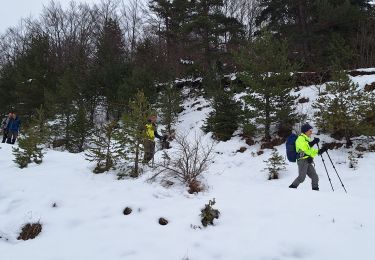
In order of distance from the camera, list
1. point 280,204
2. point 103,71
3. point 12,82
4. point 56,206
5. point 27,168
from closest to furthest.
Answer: point 280,204 < point 56,206 < point 27,168 < point 103,71 < point 12,82

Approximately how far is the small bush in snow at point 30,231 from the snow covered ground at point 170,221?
102mm

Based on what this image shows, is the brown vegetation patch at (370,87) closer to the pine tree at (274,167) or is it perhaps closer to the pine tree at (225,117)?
the pine tree at (225,117)

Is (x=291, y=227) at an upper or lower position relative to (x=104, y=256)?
upper

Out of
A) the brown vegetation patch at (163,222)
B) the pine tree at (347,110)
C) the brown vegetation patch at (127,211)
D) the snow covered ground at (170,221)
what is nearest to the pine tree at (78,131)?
the snow covered ground at (170,221)

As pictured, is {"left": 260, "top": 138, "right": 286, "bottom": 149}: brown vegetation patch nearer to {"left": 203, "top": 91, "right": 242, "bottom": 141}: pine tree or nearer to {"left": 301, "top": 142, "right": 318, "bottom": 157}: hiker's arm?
{"left": 203, "top": 91, "right": 242, "bottom": 141}: pine tree

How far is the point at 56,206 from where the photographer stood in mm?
6703

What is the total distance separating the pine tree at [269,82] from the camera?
45.3 ft

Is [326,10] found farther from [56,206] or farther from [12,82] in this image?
[12,82]

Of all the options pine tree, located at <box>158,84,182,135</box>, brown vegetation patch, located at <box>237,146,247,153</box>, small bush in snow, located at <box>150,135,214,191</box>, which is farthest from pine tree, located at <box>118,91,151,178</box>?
pine tree, located at <box>158,84,182,135</box>

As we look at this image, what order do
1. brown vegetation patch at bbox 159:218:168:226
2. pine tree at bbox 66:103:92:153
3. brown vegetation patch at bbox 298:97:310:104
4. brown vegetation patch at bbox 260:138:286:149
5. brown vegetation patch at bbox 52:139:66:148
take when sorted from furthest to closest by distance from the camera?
brown vegetation patch at bbox 52:139:66:148
pine tree at bbox 66:103:92:153
brown vegetation patch at bbox 298:97:310:104
brown vegetation patch at bbox 260:138:286:149
brown vegetation patch at bbox 159:218:168:226

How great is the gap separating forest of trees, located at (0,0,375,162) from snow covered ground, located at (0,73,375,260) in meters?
7.93

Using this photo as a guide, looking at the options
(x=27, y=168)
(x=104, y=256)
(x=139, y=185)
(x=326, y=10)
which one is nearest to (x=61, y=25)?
(x=326, y=10)

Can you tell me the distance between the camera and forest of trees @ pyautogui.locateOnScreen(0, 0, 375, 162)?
14.7 metres

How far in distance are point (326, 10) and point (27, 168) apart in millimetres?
18200
